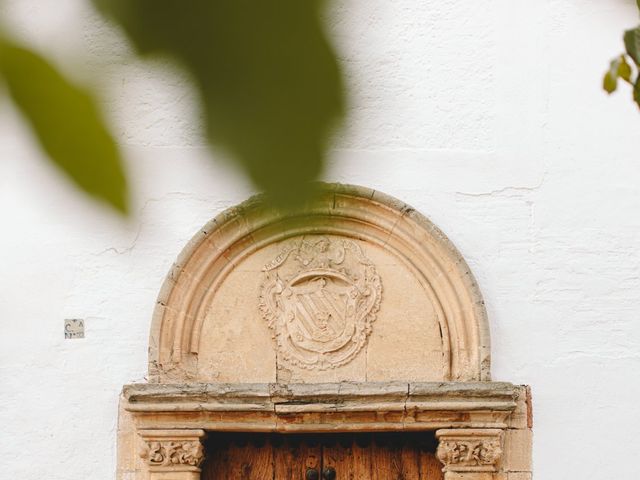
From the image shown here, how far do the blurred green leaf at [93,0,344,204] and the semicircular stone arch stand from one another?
445 centimetres

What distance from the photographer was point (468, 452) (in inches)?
200

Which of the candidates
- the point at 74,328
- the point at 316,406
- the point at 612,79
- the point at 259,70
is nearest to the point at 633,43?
the point at 612,79

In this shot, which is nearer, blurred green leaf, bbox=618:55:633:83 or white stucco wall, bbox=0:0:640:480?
blurred green leaf, bbox=618:55:633:83

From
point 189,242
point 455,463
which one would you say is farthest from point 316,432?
point 189,242

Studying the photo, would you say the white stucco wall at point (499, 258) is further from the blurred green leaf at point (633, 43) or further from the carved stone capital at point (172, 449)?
the blurred green leaf at point (633, 43)

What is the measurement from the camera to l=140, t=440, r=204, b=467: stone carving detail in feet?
16.8

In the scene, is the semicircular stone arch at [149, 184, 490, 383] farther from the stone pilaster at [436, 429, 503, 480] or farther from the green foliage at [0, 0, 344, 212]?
the green foliage at [0, 0, 344, 212]

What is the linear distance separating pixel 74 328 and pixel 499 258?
1.85 metres

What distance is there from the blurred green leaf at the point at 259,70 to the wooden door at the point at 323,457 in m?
4.64

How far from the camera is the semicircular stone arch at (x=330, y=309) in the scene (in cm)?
525

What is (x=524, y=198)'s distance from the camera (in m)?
5.41

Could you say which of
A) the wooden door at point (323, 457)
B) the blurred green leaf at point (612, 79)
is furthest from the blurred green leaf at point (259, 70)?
the wooden door at point (323, 457)

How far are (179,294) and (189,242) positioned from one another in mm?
225

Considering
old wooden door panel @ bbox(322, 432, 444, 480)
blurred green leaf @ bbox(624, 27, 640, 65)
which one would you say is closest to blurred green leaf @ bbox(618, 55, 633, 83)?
blurred green leaf @ bbox(624, 27, 640, 65)
